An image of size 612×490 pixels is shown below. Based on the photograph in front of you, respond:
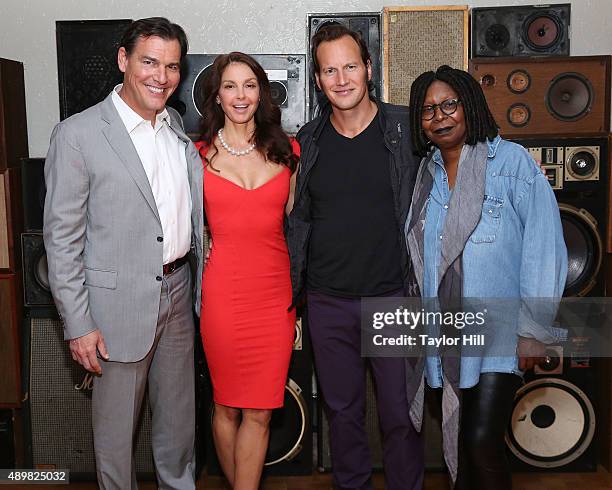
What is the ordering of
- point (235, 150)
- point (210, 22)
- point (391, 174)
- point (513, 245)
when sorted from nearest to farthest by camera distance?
point (513, 245) → point (391, 174) → point (235, 150) → point (210, 22)

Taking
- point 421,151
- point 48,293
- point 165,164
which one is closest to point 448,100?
point 421,151

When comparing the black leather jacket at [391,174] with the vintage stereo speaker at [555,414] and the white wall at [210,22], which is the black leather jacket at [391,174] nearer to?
the vintage stereo speaker at [555,414]

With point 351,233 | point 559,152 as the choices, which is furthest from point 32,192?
point 559,152

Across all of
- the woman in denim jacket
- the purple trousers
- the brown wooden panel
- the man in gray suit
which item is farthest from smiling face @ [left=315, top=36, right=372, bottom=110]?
the brown wooden panel

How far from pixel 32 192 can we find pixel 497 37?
Result: 1.98m

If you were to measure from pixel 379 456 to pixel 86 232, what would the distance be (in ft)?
5.00

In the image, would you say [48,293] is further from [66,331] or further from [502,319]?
[502,319]

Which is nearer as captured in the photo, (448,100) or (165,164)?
(448,100)

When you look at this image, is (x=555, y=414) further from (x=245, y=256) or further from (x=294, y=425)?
(x=245, y=256)

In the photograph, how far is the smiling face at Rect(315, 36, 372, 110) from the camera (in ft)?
7.14

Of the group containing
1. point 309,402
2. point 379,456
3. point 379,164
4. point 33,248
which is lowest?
point 379,456

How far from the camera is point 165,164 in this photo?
212cm

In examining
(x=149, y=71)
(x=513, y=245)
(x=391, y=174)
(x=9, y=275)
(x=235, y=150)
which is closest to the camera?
(x=513, y=245)

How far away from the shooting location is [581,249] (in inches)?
107
